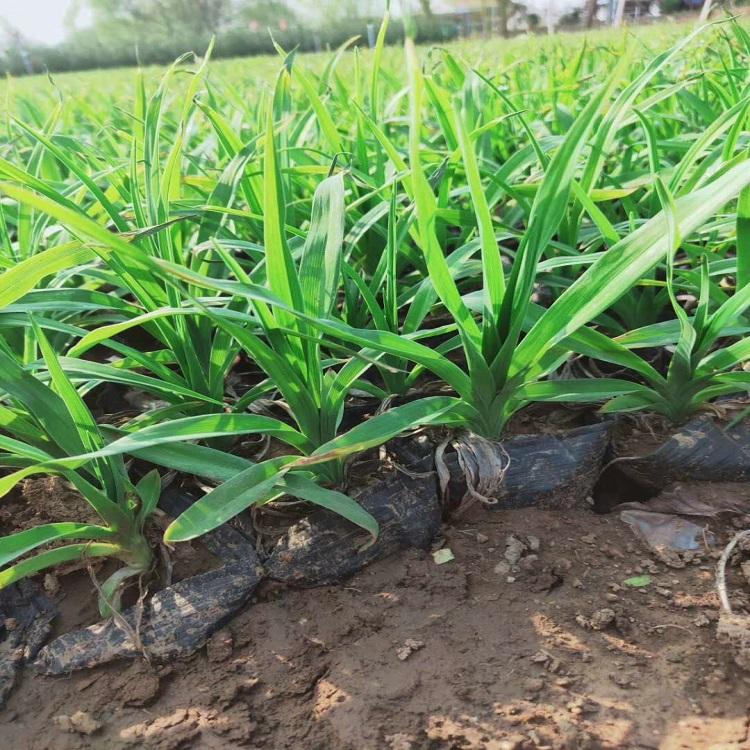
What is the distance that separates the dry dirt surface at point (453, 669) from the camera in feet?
2.07

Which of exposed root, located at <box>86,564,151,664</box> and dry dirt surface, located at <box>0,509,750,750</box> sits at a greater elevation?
exposed root, located at <box>86,564,151,664</box>

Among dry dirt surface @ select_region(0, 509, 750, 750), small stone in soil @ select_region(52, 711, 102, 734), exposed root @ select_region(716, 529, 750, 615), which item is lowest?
small stone in soil @ select_region(52, 711, 102, 734)

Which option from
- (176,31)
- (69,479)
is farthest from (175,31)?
(69,479)

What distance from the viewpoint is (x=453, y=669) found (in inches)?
27.2

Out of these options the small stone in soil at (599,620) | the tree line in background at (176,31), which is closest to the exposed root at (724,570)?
the small stone in soil at (599,620)

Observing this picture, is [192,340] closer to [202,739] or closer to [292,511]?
[292,511]

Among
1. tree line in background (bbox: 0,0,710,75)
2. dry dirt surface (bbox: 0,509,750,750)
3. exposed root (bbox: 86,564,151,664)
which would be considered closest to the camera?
dry dirt surface (bbox: 0,509,750,750)

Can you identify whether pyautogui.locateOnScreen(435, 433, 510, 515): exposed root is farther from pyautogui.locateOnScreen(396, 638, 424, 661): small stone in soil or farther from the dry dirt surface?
pyautogui.locateOnScreen(396, 638, 424, 661): small stone in soil

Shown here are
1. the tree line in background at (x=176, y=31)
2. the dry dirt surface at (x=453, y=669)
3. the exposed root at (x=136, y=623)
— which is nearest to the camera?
the dry dirt surface at (x=453, y=669)

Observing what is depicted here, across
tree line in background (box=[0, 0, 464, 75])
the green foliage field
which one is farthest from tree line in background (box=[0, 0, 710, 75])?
the green foliage field

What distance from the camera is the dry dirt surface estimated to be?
632 mm

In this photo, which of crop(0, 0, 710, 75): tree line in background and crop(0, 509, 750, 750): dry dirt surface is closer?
crop(0, 509, 750, 750): dry dirt surface

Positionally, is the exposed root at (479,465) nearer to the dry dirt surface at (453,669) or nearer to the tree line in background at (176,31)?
the dry dirt surface at (453,669)

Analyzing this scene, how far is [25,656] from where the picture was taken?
2.55ft
